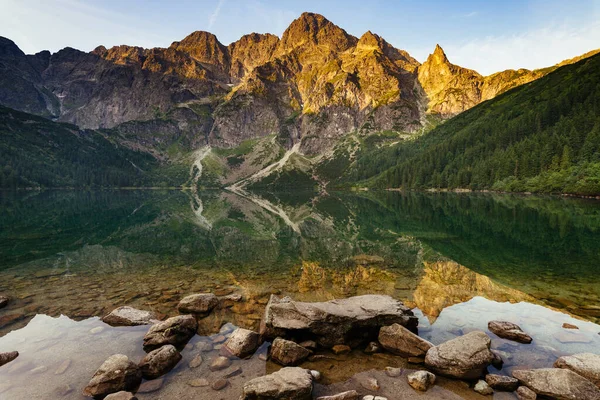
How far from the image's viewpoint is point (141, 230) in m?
50.7

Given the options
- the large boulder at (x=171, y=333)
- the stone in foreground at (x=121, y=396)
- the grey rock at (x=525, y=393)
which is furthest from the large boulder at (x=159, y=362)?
the grey rock at (x=525, y=393)

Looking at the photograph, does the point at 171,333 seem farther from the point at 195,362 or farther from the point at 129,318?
the point at 129,318

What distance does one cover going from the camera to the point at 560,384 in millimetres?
9500

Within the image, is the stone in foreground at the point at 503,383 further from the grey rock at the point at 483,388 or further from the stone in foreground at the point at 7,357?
the stone in foreground at the point at 7,357

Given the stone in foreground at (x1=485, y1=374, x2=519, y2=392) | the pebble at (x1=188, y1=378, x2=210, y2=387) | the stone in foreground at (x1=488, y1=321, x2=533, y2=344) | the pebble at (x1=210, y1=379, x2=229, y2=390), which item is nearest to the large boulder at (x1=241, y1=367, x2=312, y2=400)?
the pebble at (x1=210, y1=379, x2=229, y2=390)

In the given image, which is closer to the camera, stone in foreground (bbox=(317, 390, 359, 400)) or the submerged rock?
stone in foreground (bbox=(317, 390, 359, 400))

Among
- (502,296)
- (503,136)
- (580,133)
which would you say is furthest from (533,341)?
(503,136)

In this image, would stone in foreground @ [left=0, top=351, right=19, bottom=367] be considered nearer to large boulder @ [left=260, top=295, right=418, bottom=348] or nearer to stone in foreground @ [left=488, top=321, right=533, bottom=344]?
large boulder @ [left=260, top=295, right=418, bottom=348]

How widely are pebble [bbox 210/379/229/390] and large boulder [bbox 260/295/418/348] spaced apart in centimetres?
325

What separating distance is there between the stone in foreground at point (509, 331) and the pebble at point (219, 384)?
12.4 meters

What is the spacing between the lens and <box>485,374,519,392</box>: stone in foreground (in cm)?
996

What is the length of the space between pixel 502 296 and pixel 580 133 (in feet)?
529

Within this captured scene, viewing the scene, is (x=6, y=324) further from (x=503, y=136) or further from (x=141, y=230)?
(x=503, y=136)

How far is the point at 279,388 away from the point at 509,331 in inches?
→ 435
